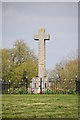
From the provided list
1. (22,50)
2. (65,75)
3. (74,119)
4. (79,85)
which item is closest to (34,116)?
(74,119)

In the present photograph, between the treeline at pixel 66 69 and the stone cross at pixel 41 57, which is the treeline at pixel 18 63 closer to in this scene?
the treeline at pixel 66 69

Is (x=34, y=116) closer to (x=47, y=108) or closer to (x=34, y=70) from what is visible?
(x=47, y=108)

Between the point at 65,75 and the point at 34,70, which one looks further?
the point at 34,70

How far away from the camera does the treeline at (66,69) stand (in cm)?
1447

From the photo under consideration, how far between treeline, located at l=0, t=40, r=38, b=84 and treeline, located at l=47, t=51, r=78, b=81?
133 centimetres

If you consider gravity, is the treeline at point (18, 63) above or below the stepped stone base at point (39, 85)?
above

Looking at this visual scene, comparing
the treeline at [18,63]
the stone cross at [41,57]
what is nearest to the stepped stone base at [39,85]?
the stone cross at [41,57]

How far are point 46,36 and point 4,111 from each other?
6.26 meters

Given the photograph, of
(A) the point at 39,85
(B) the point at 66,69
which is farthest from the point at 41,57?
(B) the point at 66,69

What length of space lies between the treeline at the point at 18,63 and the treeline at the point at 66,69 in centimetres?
133

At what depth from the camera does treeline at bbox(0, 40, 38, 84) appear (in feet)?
55.9

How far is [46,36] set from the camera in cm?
1073

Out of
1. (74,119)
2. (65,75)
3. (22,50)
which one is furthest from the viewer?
(22,50)

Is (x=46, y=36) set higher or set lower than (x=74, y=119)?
higher
